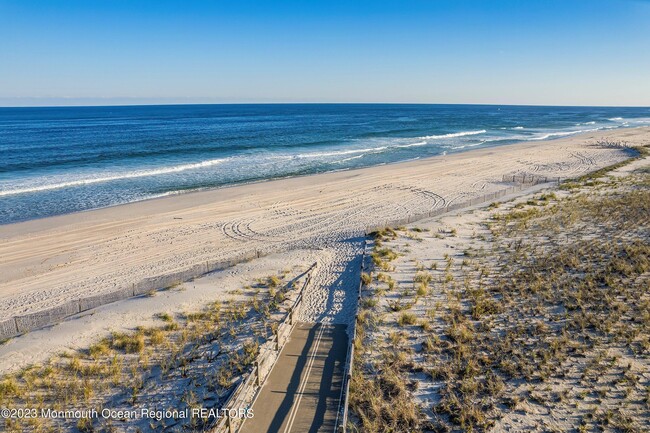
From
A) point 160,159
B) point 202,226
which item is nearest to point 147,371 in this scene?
point 202,226

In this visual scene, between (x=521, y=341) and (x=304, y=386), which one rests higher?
(x=521, y=341)

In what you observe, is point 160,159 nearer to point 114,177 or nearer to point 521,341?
point 114,177

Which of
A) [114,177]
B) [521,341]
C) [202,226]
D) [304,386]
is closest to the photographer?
[304,386]

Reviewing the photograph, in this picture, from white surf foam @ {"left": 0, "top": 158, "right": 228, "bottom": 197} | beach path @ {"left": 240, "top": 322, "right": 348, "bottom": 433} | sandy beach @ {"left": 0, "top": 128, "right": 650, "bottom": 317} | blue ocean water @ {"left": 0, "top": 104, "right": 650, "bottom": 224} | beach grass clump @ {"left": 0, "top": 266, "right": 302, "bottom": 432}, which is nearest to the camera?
beach path @ {"left": 240, "top": 322, "right": 348, "bottom": 433}

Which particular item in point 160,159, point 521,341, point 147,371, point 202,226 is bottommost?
point 147,371

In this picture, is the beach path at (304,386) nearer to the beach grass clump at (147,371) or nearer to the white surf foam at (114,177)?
the beach grass clump at (147,371)

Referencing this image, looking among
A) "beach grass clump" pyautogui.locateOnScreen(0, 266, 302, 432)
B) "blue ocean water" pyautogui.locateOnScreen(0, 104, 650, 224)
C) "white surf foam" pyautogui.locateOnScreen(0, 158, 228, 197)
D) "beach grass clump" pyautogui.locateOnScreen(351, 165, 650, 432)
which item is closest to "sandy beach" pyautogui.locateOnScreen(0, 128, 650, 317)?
"blue ocean water" pyautogui.locateOnScreen(0, 104, 650, 224)

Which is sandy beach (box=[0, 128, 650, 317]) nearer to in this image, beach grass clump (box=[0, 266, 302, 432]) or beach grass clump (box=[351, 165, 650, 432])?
beach grass clump (box=[0, 266, 302, 432])

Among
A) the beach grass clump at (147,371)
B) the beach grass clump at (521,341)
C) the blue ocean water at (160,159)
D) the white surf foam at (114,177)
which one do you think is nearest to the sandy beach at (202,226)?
the blue ocean water at (160,159)

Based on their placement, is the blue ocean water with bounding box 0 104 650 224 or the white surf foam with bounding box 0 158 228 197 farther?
the white surf foam with bounding box 0 158 228 197

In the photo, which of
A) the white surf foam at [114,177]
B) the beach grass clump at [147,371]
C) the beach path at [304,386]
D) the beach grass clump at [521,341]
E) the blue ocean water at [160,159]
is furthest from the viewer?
the white surf foam at [114,177]
